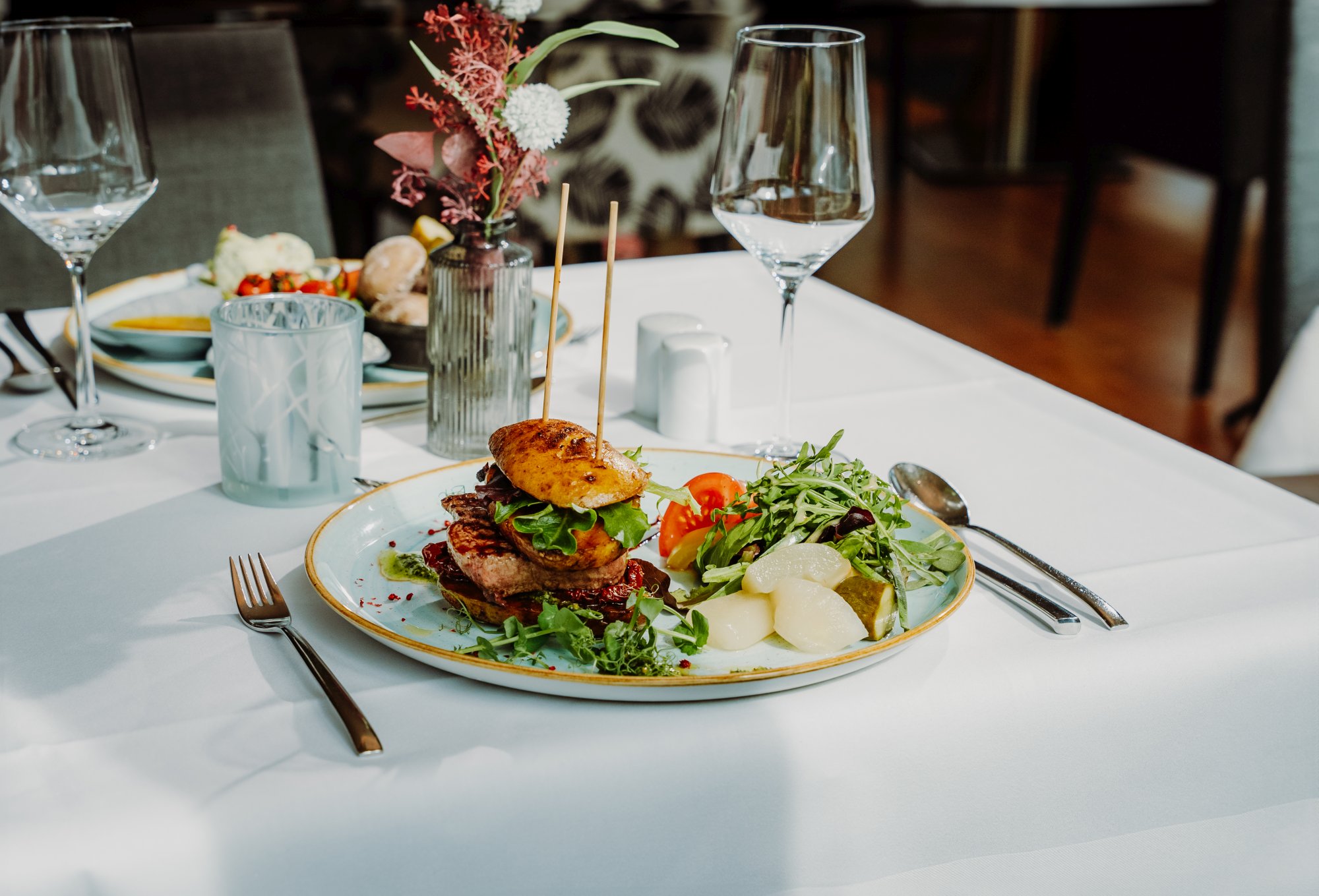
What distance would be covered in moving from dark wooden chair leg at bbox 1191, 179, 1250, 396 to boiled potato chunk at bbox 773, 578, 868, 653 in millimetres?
3088

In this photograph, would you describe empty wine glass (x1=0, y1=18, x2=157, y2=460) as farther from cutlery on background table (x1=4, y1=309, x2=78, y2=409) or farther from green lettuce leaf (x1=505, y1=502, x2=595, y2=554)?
green lettuce leaf (x1=505, y1=502, x2=595, y2=554)

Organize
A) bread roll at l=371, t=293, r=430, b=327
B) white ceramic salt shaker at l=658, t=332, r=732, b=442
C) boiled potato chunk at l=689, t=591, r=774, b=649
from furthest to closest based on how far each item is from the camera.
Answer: bread roll at l=371, t=293, r=430, b=327 → white ceramic salt shaker at l=658, t=332, r=732, b=442 → boiled potato chunk at l=689, t=591, r=774, b=649

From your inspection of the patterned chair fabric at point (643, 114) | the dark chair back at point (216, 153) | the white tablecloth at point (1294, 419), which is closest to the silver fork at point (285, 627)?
the dark chair back at point (216, 153)

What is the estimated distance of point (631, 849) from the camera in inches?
25.3

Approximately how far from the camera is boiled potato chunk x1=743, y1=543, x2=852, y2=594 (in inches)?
28.5

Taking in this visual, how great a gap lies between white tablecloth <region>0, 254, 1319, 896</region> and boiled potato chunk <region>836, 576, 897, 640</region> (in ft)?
0.09

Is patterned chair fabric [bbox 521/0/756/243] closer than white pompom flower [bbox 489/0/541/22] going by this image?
No

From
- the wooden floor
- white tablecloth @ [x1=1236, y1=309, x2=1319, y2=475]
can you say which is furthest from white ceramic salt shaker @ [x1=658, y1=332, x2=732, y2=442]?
the wooden floor

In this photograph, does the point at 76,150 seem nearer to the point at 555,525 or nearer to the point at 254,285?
the point at 254,285

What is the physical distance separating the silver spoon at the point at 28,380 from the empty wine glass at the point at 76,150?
0.41ft

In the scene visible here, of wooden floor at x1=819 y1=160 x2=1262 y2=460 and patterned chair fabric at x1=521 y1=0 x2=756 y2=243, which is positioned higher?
patterned chair fabric at x1=521 y1=0 x2=756 y2=243

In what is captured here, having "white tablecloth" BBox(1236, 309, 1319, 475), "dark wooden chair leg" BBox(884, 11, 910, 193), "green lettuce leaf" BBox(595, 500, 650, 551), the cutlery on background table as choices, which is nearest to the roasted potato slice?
"green lettuce leaf" BBox(595, 500, 650, 551)

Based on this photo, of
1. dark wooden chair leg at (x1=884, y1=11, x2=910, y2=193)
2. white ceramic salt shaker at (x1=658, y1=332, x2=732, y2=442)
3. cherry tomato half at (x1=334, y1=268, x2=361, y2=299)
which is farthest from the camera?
dark wooden chair leg at (x1=884, y1=11, x2=910, y2=193)

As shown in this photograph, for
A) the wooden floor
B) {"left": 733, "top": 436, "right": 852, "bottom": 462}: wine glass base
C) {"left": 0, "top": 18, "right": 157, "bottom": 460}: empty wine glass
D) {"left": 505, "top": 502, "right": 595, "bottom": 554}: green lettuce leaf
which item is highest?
{"left": 0, "top": 18, "right": 157, "bottom": 460}: empty wine glass
